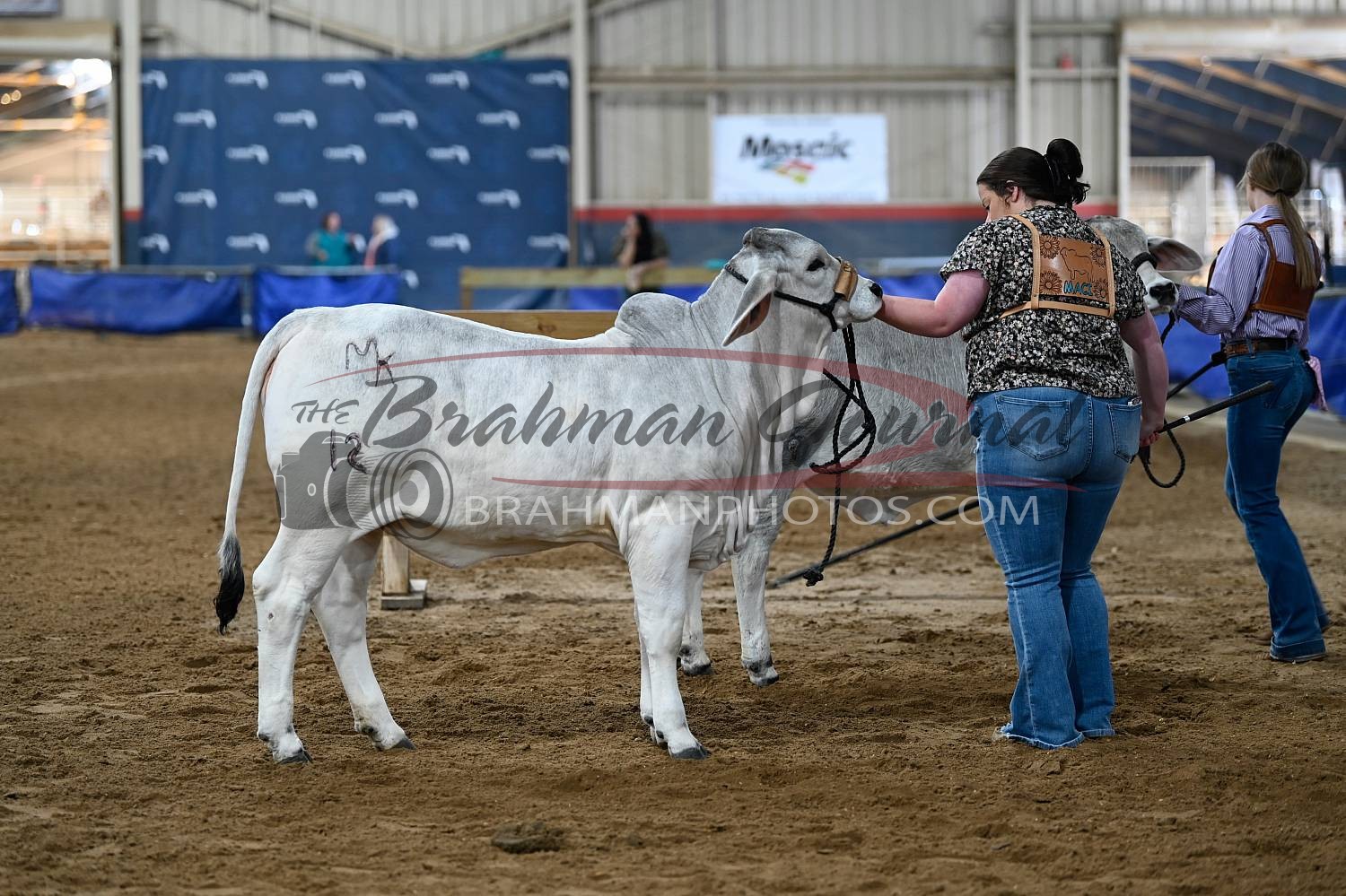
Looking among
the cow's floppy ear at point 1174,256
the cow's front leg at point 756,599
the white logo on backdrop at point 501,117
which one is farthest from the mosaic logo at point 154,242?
the cow's floppy ear at point 1174,256

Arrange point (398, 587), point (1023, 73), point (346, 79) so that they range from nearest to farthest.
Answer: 1. point (398, 587)
2. point (1023, 73)
3. point (346, 79)

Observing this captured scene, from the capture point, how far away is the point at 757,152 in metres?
24.8

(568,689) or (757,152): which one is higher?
(757,152)

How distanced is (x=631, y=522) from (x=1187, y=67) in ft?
87.6

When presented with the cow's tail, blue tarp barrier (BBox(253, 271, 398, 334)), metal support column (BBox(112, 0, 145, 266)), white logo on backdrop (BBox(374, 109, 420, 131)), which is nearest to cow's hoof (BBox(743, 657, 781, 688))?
the cow's tail

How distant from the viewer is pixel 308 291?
21.8 metres

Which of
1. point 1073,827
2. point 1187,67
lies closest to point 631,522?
point 1073,827

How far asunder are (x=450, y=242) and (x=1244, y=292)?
2046cm

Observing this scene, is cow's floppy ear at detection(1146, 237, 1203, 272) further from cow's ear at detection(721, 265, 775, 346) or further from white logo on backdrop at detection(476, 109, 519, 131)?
white logo on backdrop at detection(476, 109, 519, 131)

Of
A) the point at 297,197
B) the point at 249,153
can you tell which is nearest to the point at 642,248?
the point at 297,197

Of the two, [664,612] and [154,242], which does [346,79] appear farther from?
[664,612]

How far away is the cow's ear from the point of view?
438 cm

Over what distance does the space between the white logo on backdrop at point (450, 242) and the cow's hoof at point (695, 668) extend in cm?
2001

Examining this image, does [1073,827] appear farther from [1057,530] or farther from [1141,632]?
[1141,632]
